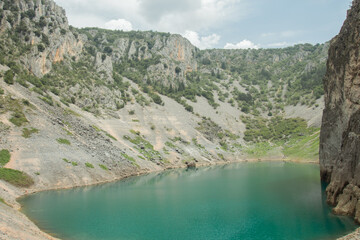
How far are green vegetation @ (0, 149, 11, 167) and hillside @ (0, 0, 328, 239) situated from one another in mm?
266

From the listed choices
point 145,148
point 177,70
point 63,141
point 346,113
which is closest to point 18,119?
A: point 63,141

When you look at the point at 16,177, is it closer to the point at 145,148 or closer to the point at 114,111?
the point at 145,148

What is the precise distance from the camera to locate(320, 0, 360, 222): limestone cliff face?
33.8m

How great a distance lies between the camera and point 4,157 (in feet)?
156

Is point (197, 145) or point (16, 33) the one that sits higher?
point (16, 33)

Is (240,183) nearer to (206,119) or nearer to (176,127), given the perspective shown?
(176,127)

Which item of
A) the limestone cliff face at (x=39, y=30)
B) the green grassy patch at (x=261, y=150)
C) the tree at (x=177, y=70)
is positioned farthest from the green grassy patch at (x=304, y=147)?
the limestone cliff face at (x=39, y=30)

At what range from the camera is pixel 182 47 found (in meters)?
199

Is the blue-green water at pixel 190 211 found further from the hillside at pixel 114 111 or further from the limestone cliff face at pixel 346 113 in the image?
the hillside at pixel 114 111

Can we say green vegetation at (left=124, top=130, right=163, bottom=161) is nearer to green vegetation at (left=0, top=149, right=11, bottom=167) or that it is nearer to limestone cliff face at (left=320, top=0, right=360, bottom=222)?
green vegetation at (left=0, top=149, right=11, bottom=167)

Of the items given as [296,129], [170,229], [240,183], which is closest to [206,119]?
[296,129]

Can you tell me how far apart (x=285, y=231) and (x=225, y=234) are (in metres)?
6.67

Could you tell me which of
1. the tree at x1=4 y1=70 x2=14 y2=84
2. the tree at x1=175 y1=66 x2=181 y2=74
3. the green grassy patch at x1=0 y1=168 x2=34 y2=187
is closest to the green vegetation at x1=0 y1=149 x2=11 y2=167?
the green grassy patch at x1=0 y1=168 x2=34 y2=187

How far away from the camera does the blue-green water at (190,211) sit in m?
30.2
